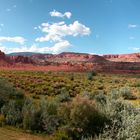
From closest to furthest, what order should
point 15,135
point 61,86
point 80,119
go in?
point 80,119 < point 15,135 < point 61,86

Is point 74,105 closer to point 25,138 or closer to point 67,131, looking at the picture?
point 67,131

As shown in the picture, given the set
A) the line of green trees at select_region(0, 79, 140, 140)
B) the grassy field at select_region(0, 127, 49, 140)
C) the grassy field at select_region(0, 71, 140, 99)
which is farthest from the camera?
the grassy field at select_region(0, 71, 140, 99)

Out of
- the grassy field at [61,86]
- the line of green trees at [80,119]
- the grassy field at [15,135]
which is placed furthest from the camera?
the grassy field at [61,86]

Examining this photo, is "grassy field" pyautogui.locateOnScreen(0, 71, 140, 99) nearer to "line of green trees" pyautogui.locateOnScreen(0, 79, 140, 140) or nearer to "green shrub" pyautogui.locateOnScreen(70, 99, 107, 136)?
"line of green trees" pyautogui.locateOnScreen(0, 79, 140, 140)

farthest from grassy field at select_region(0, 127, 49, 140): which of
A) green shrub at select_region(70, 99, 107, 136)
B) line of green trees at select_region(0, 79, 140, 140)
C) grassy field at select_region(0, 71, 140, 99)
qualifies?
grassy field at select_region(0, 71, 140, 99)

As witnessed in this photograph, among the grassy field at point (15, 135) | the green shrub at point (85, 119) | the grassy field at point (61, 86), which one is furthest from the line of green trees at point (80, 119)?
the grassy field at point (61, 86)

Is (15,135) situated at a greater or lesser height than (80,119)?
lesser

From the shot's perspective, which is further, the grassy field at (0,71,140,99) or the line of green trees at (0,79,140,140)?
the grassy field at (0,71,140,99)

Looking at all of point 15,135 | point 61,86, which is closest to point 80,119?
point 15,135

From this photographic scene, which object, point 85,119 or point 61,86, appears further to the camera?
point 61,86

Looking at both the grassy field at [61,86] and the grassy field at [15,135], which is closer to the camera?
the grassy field at [15,135]

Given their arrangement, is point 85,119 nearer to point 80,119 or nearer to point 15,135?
point 80,119

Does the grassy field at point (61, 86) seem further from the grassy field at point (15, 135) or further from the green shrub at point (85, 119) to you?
the green shrub at point (85, 119)

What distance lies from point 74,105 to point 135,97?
19.0m
